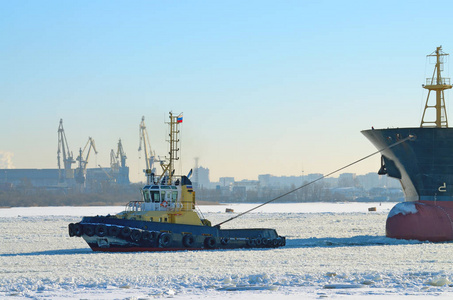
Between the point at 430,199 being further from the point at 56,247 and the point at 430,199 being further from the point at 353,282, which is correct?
the point at 56,247

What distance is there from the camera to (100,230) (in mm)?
23141

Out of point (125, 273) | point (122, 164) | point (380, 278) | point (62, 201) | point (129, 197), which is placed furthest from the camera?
point (122, 164)

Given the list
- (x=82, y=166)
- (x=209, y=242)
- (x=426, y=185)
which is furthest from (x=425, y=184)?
(x=82, y=166)

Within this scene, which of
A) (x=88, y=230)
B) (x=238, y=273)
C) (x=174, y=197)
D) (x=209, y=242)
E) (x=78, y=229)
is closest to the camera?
(x=238, y=273)

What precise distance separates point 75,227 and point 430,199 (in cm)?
1322

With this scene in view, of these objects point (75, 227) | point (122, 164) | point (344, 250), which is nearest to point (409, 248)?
point (344, 250)

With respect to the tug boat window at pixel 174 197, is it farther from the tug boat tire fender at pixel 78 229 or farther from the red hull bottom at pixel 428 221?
the red hull bottom at pixel 428 221

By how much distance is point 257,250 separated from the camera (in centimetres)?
2420

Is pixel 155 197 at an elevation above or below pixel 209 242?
above

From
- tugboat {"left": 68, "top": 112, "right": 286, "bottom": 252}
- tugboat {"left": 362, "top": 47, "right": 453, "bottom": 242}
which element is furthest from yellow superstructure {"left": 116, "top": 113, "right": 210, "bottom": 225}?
tugboat {"left": 362, "top": 47, "right": 453, "bottom": 242}

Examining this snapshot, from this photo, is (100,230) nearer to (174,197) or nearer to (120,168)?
(174,197)

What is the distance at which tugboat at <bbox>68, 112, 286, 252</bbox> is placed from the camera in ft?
76.0

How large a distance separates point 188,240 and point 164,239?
0.99 m

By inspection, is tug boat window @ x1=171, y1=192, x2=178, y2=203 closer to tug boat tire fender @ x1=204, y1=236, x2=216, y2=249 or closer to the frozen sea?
tug boat tire fender @ x1=204, y1=236, x2=216, y2=249
